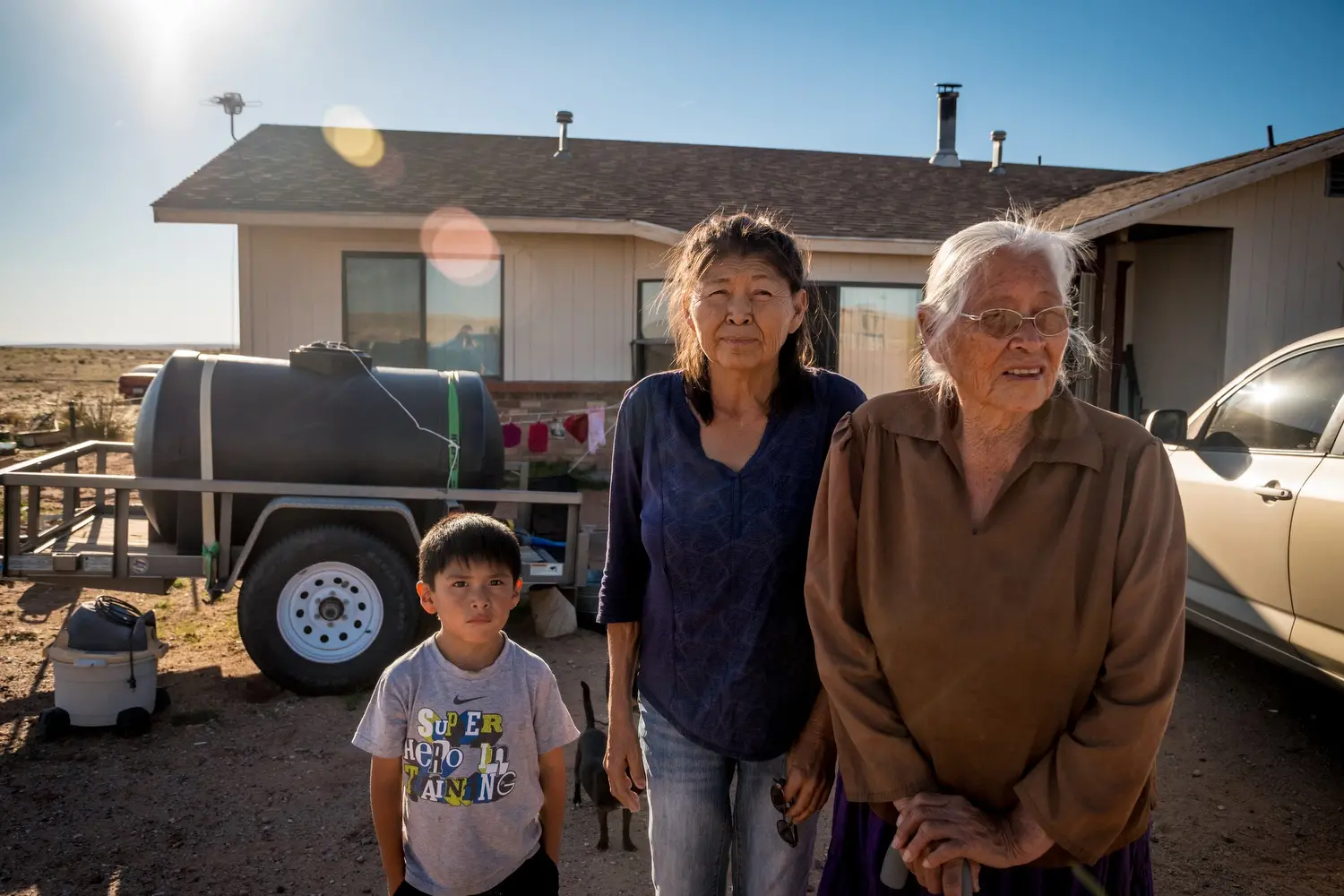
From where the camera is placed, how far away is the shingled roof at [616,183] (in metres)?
10.9

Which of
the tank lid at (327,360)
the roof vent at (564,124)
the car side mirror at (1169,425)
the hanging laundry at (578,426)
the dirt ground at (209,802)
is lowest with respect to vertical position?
the dirt ground at (209,802)

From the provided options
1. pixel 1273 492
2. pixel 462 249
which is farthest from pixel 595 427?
pixel 1273 492

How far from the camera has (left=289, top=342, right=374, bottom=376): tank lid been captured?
5.43 m

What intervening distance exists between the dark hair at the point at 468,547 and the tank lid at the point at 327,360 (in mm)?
3337

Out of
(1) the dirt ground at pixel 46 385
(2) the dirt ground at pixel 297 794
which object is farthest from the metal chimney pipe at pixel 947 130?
(1) the dirt ground at pixel 46 385

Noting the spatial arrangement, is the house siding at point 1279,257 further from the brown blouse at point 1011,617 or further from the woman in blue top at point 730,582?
the brown blouse at point 1011,617

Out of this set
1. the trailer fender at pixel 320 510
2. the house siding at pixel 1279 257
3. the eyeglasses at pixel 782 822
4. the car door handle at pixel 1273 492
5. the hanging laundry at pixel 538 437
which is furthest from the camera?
the hanging laundry at pixel 538 437

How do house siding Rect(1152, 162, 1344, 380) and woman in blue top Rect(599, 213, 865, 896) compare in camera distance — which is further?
house siding Rect(1152, 162, 1344, 380)

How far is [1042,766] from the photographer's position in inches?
65.0

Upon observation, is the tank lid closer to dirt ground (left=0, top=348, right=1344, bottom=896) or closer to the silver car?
dirt ground (left=0, top=348, right=1344, bottom=896)

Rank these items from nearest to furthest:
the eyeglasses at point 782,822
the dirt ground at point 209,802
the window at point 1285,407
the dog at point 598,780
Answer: the eyeglasses at point 782,822, the dirt ground at point 209,802, the dog at point 598,780, the window at point 1285,407

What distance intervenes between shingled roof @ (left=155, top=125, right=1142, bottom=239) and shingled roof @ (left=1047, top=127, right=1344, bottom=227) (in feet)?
2.16

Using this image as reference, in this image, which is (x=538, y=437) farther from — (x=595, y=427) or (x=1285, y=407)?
(x=1285, y=407)

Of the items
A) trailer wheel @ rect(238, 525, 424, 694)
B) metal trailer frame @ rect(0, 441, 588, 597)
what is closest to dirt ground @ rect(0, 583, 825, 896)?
A: trailer wheel @ rect(238, 525, 424, 694)
